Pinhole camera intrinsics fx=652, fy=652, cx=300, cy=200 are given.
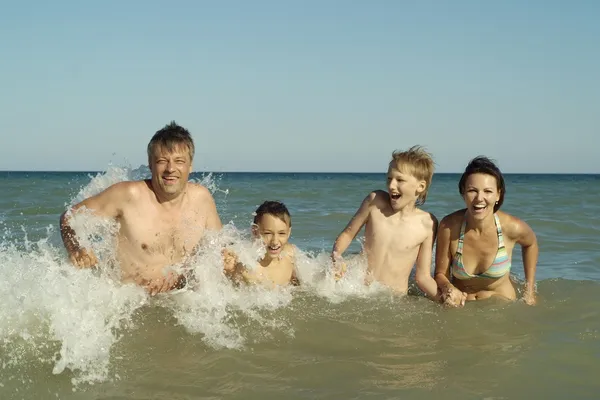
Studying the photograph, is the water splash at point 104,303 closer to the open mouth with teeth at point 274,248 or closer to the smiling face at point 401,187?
the open mouth with teeth at point 274,248

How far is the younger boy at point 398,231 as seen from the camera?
513cm

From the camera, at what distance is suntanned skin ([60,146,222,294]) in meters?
4.57

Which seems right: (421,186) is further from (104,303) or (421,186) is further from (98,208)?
(104,303)

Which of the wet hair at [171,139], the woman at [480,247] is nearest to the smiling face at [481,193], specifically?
the woman at [480,247]

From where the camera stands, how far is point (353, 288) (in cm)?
519

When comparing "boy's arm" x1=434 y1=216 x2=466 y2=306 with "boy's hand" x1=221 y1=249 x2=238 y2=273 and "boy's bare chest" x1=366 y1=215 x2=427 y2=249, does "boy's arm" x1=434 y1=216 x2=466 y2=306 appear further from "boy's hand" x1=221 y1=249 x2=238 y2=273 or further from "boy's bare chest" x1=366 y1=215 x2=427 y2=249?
"boy's hand" x1=221 y1=249 x2=238 y2=273

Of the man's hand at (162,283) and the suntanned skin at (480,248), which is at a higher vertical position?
the suntanned skin at (480,248)

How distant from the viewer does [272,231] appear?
16.4ft

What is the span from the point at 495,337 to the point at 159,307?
2206mm

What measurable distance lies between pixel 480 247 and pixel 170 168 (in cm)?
242

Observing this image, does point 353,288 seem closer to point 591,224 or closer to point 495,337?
point 495,337

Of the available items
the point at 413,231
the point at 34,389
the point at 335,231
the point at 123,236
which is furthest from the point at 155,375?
the point at 335,231

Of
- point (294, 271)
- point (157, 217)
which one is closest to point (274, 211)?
point (294, 271)

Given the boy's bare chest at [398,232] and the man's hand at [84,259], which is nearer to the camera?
the man's hand at [84,259]
